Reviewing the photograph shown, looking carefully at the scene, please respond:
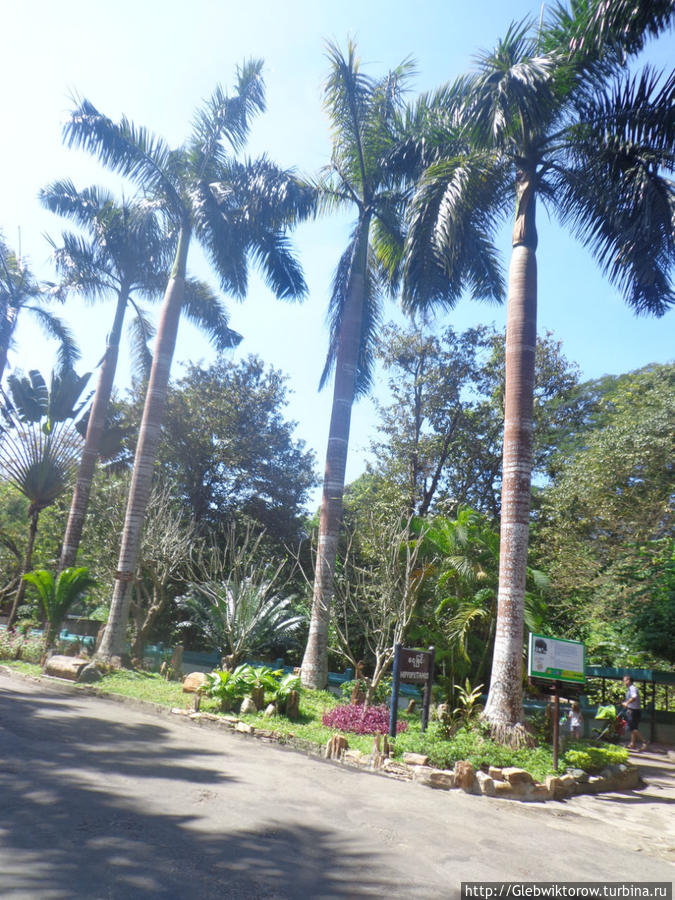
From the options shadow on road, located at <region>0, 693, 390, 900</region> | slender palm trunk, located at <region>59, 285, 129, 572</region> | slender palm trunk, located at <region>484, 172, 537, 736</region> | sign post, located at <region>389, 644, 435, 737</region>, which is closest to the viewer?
shadow on road, located at <region>0, 693, 390, 900</region>

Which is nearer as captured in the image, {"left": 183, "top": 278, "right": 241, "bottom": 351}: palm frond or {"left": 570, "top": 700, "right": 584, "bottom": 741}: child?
{"left": 570, "top": 700, "right": 584, "bottom": 741}: child

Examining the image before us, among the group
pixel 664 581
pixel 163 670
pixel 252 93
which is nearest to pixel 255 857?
pixel 163 670

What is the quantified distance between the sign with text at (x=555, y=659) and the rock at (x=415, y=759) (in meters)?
1.85

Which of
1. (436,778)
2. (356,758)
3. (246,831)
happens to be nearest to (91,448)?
(356,758)

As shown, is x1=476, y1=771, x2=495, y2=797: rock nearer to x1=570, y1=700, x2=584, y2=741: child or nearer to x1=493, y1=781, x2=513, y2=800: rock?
x1=493, y1=781, x2=513, y2=800: rock

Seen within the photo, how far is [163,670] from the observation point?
1455 cm

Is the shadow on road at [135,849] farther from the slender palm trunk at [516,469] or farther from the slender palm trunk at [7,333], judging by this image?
the slender palm trunk at [7,333]

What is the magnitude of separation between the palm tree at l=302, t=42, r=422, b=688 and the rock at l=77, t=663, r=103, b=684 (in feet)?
18.4

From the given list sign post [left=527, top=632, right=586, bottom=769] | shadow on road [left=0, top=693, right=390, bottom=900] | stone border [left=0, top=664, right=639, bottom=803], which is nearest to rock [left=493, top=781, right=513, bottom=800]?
stone border [left=0, top=664, right=639, bottom=803]

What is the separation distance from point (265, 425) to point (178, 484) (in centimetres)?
408

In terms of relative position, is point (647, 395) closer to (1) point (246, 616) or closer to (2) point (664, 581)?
(2) point (664, 581)

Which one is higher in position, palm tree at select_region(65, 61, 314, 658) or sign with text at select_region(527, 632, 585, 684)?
palm tree at select_region(65, 61, 314, 658)

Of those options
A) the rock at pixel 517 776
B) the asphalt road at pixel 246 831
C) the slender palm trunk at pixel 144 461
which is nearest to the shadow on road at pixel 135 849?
the asphalt road at pixel 246 831

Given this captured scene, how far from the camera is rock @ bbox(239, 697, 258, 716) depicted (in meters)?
10.4
